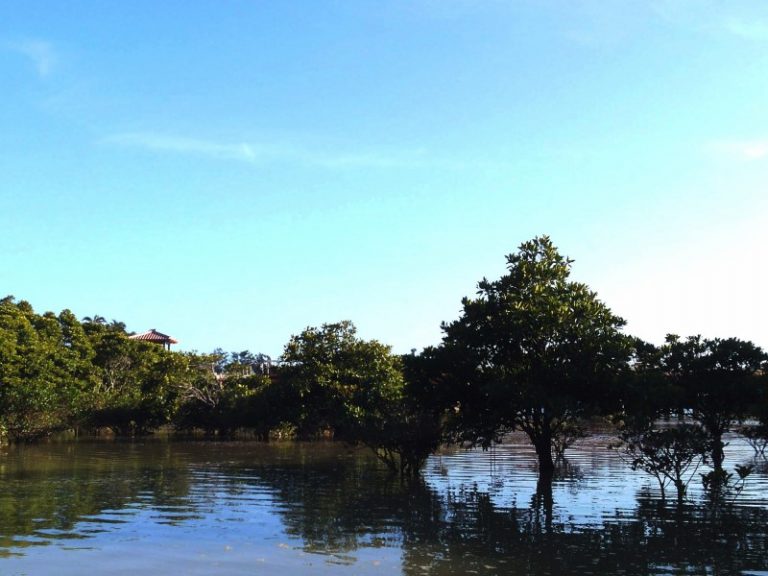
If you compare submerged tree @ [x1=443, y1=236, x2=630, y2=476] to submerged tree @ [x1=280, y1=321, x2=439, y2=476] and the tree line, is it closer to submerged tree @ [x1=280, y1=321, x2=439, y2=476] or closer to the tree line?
the tree line

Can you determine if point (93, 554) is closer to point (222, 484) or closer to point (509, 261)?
point (222, 484)

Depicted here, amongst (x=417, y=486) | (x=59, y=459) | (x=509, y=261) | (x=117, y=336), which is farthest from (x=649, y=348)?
(x=117, y=336)

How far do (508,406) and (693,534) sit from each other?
9775 mm

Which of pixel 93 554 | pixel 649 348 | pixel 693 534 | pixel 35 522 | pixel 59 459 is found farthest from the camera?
pixel 59 459

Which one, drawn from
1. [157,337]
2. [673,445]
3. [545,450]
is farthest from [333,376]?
[157,337]

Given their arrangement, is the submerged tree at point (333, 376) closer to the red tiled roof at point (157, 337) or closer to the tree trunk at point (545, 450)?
the tree trunk at point (545, 450)

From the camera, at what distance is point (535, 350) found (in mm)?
27281

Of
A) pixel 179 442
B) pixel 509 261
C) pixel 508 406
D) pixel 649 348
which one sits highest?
pixel 509 261

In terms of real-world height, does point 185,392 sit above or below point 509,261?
below

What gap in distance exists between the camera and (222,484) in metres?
27.2

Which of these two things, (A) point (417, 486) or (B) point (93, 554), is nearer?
(B) point (93, 554)

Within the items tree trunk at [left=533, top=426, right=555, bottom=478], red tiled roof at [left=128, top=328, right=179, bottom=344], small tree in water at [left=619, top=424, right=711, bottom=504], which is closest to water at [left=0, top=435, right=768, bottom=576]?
tree trunk at [left=533, top=426, right=555, bottom=478]

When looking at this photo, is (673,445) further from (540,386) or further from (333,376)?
(333,376)

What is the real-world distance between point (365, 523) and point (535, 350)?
11.2 metres
